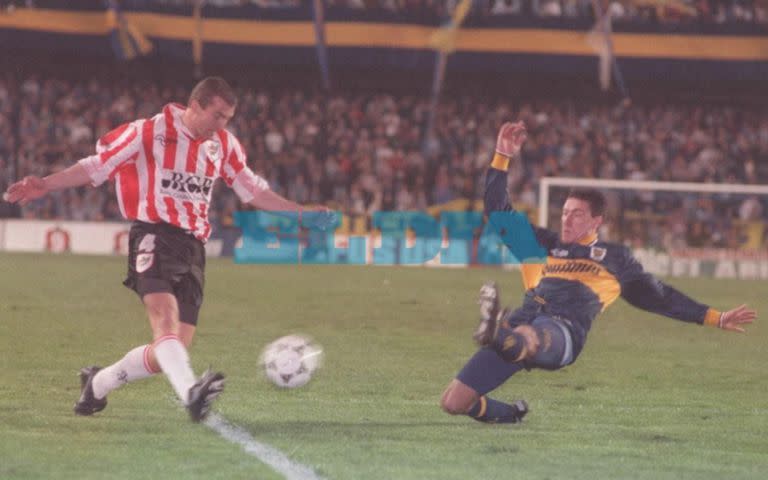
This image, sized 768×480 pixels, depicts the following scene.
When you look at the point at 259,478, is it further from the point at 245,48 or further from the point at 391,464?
the point at 245,48

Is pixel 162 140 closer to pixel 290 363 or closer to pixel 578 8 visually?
pixel 290 363

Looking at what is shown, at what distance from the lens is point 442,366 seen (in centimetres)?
1028

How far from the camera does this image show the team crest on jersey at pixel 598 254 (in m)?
7.24

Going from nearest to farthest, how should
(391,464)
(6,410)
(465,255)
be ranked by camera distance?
1. (391,464)
2. (6,410)
3. (465,255)

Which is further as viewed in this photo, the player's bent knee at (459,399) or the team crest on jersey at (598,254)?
the team crest on jersey at (598,254)

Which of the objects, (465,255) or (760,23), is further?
(760,23)

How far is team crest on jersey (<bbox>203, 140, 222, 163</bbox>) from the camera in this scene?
23.5 ft

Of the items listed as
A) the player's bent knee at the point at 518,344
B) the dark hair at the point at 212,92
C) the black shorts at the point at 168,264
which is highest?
the dark hair at the point at 212,92

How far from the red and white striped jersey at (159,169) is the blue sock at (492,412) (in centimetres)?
181

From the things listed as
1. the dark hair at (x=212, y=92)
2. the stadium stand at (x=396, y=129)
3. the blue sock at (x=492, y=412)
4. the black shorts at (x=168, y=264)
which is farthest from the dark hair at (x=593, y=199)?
the stadium stand at (x=396, y=129)

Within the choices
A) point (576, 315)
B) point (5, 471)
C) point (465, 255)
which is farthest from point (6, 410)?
point (465, 255)

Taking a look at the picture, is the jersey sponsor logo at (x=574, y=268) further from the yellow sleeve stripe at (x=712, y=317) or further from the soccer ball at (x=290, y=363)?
the soccer ball at (x=290, y=363)

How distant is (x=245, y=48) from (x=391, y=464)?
23.7 m

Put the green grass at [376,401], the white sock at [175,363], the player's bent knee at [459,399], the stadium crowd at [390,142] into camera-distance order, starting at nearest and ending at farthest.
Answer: the green grass at [376,401]
the white sock at [175,363]
the player's bent knee at [459,399]
the stadium crowd at [390,142]
